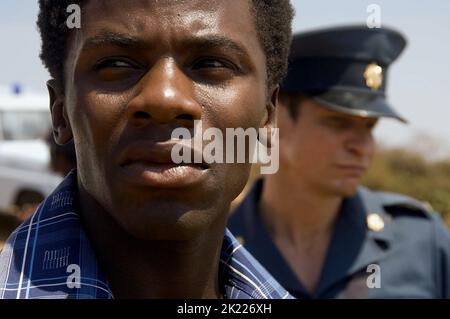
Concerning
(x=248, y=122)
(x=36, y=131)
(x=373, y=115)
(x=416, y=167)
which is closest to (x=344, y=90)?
(x=373, y=115)

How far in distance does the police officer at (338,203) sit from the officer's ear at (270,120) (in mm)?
1516

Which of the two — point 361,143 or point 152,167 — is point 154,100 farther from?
point 361,143

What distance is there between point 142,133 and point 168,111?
0.24 ft

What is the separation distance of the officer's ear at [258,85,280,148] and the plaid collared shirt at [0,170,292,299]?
513mm

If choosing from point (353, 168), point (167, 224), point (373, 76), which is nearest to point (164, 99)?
point (167, 224)

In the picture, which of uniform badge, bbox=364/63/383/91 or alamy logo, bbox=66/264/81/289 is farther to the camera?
uniform badge, bbox=364/63/383/91

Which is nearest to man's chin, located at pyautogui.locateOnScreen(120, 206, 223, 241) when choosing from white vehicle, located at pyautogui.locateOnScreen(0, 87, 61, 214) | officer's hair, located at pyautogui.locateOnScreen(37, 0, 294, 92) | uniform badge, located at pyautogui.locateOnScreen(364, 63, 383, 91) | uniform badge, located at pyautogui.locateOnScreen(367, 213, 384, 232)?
officer's hair, located at pyautogui.locateOnScreen(37, 0, 294, 92)

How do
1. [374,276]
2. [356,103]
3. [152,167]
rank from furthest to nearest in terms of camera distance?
[356,103] < [374,276] < [152,167]

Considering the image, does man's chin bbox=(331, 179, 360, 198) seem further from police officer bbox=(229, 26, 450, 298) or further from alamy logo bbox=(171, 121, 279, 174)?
alamy logo bbox=(171, 121, 279, 174)

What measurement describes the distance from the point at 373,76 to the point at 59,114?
2.35m

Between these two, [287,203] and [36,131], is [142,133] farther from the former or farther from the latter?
[36,131]

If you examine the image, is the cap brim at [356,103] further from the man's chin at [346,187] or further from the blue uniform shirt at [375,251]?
the blue uniform shirt at [375,251]

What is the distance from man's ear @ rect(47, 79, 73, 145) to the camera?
5.86ft

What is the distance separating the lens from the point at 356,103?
3590 mm
